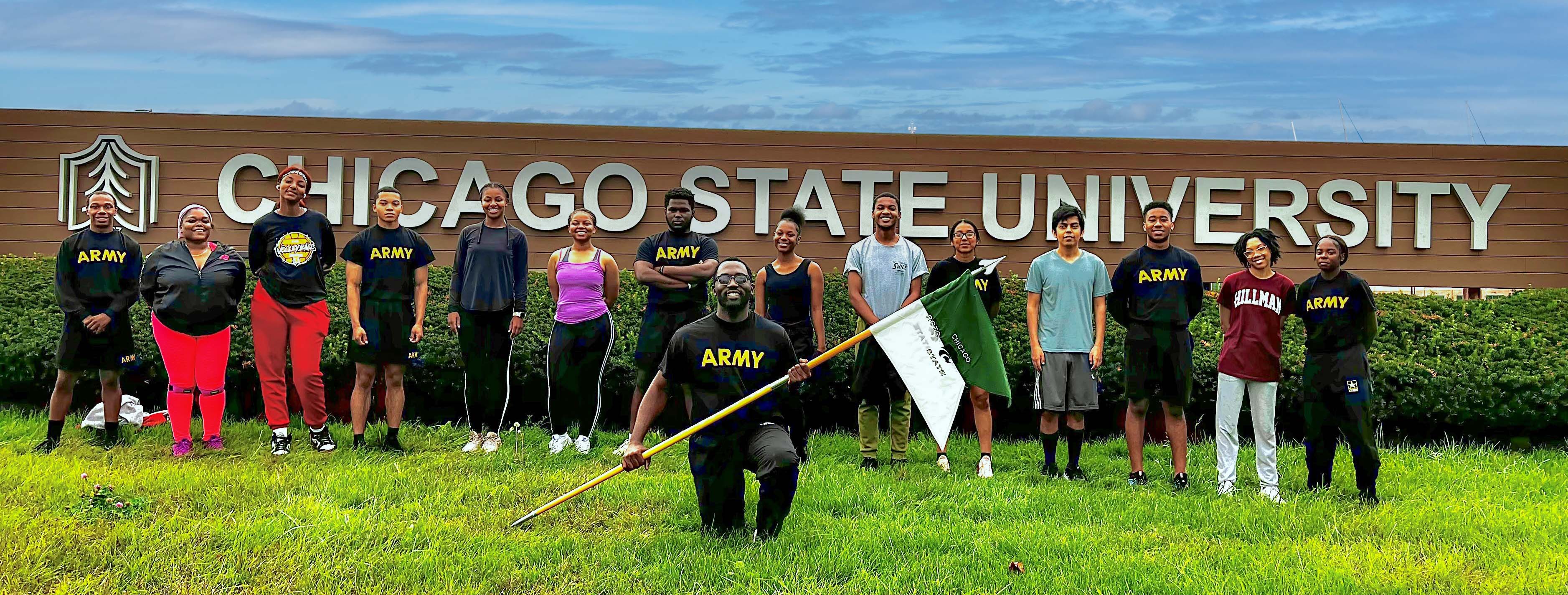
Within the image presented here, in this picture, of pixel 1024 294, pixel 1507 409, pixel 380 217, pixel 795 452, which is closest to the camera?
pixel 795 452

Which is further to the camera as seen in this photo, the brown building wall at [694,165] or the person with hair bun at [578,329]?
the brown building wall at [694,165]

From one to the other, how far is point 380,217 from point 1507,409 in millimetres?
7761

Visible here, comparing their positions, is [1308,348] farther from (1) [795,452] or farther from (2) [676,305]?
(2) [676,305]

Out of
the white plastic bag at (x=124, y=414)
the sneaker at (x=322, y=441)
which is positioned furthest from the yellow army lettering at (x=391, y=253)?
the white plastic bag at (x=124, y=414)

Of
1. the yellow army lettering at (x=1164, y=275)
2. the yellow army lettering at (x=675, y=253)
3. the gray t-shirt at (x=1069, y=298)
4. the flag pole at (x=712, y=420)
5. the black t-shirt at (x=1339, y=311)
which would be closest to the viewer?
the flag pole at (x=712, y=420)

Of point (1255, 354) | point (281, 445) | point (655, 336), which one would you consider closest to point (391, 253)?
point (281, 445)

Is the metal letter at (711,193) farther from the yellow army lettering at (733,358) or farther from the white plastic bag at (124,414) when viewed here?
the yellow army lettering at (733,358)

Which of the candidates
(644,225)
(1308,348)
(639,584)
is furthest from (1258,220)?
(639,584)

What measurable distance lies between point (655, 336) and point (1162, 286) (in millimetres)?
3011

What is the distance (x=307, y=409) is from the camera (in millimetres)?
6559

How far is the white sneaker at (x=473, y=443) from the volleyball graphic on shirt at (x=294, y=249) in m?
1.49

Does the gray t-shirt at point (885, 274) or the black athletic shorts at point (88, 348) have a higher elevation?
the gray t-shirt at point (885, 274)

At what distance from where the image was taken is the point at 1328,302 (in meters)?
5.66

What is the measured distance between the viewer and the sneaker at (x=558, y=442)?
664cm
